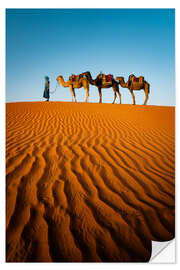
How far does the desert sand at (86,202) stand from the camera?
4.97 feet

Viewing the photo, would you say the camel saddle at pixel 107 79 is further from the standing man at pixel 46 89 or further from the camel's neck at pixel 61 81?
the standing man at pixel 46 89

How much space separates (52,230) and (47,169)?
1.38 m

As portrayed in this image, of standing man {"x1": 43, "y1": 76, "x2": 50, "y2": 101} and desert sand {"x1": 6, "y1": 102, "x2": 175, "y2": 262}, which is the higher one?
standing man {"x1": 43, "y1": 76, "x2": 50, "y2": 101}

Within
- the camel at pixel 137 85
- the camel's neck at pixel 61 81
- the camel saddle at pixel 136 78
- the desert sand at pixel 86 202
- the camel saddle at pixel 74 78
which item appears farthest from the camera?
the camel's neck at pixel 61 81

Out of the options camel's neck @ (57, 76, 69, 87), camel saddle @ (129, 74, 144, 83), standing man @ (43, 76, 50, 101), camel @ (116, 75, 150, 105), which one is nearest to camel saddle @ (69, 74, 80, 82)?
camel's neck @ (57, 76, 69, 87)

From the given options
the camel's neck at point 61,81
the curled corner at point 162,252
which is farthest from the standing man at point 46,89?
the curled corner at point 162,252

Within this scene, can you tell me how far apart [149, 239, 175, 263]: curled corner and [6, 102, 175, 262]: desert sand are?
55 millimetres

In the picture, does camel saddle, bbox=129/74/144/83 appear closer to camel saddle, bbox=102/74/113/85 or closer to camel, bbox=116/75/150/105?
camel, bbox=116/75/150/105

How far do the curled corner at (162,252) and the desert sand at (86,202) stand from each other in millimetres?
55

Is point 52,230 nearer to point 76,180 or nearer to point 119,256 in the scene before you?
point 119,256

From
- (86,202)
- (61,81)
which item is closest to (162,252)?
(86,202)

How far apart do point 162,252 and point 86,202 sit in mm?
973

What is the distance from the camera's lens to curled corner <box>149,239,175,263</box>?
1596 millimetres

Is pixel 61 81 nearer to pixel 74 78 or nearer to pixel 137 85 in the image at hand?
pixel 74 78
